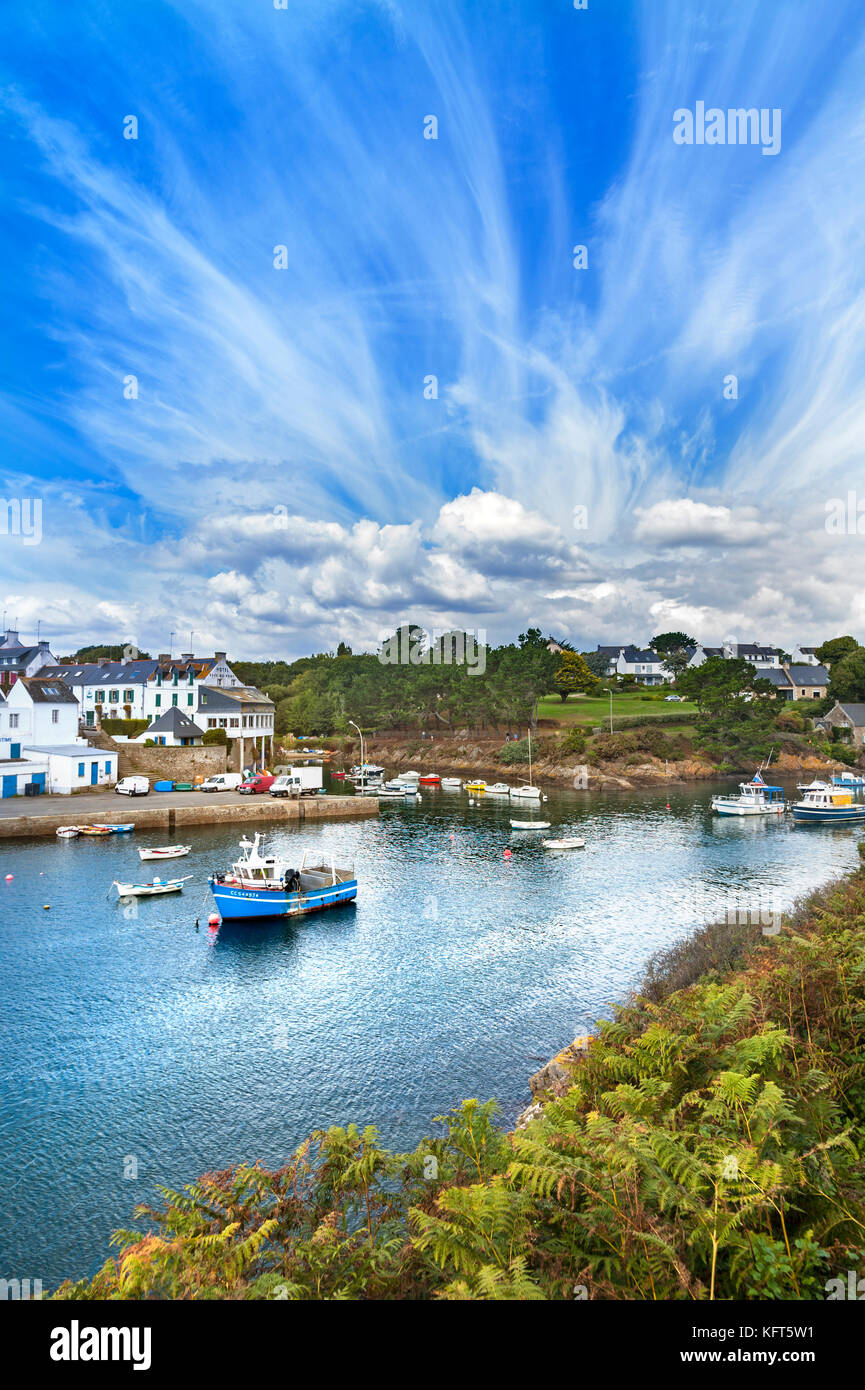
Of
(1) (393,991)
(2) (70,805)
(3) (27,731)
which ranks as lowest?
(1) (393,991)

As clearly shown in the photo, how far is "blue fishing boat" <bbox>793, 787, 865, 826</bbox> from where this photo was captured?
A: 6000 centimetres

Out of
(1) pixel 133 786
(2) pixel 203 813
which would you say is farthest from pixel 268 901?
(1) pixel 133 786

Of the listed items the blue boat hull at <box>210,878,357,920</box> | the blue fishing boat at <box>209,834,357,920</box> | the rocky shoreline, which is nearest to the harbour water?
the blue boat hull at <box>210,878,357,920</box>

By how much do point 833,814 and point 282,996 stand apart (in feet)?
171

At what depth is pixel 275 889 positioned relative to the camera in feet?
111

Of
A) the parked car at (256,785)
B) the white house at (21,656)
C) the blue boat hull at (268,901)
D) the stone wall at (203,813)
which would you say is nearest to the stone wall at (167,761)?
the parked car at (256,785)

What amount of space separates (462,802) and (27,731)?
1509 inches

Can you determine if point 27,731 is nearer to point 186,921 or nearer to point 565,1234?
point 186,921

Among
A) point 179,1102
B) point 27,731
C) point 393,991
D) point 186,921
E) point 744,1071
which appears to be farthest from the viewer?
point 27,731

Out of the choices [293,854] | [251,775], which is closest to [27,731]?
[251,775]

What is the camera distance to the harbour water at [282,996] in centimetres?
1582

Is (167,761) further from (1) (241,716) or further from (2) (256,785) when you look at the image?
(1) (241,716)

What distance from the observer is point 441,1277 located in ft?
23.2

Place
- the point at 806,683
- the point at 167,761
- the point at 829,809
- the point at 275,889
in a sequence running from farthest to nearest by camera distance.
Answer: the point at 806,683
the point at 167,761
the point at 829,809
the point at 275,889
